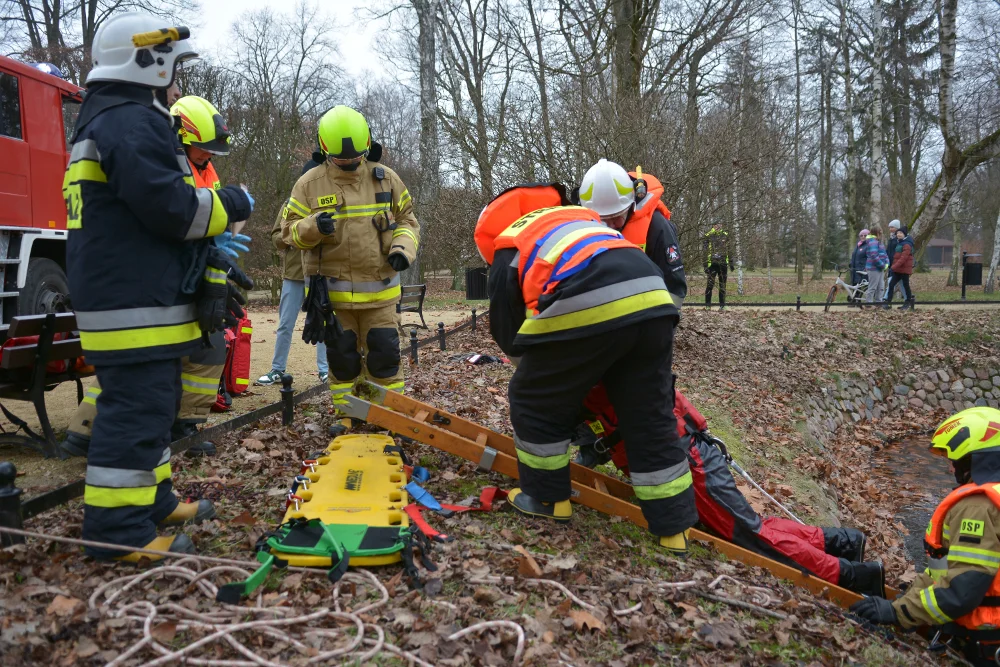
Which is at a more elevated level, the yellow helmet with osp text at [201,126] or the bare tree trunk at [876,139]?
the bare tree trunk at [876,139]

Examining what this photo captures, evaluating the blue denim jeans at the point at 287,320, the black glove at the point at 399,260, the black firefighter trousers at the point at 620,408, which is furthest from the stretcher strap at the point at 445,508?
the blue denim jeans at the point at 287,320

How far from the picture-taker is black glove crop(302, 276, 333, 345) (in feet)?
15.0

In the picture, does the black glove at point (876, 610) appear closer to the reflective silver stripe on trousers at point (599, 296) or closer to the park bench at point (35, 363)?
the reflective silver stripe on trousers at point (599, 296)

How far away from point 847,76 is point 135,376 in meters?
25.7

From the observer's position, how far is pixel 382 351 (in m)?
4.75

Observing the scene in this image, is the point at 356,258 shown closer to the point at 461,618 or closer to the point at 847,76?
the point at 461,618

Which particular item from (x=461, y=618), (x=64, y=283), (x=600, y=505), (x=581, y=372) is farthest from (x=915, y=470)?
(x=64, y=283)

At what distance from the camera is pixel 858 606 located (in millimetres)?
3596

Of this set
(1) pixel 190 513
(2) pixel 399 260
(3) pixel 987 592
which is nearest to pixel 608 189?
(2) pixel 399 260

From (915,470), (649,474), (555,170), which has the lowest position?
(915,470)

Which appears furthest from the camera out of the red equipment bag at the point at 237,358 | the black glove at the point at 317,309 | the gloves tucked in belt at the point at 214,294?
the red equipment bag at the point at 237,358

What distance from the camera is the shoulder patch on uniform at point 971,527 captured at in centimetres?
331

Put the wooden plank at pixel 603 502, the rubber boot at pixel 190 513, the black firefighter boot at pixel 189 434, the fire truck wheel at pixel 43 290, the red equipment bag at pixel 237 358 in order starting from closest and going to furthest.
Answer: the rubber boot at pixel 190 513
the wooden plank at pixel 603 502
the black firefighter boot at pixel 189 434
the red equipment bag at pixel 237 358
the fire truck wheel at pixel 43 290

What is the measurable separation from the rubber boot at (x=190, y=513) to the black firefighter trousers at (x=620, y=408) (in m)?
1.59
